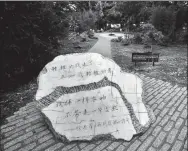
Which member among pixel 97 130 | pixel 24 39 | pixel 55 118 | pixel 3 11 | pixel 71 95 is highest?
pixel 3 11

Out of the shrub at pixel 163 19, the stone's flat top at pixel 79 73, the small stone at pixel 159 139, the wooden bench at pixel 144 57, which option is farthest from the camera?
the shrub at pixel 163 19

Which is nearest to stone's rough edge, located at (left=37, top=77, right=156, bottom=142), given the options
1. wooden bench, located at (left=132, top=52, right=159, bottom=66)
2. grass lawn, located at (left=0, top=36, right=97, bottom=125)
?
grass lawn, located at (left=0, top=36, right=97, bottom=125)

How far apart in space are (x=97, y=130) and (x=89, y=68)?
3.71 ft

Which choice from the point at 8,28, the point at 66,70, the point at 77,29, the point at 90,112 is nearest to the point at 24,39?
the point at 8,28

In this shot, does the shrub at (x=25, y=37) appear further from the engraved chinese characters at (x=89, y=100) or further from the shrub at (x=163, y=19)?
the shrub at (x=163, y=19)

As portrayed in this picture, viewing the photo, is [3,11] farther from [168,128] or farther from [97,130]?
[168,128]

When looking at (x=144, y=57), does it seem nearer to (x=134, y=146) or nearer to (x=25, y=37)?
(x=25, y=37)

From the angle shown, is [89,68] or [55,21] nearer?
[89,68]

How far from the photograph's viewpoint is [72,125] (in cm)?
288

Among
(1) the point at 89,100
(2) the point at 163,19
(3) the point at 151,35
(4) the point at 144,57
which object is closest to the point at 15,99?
(1) the point at 89,100

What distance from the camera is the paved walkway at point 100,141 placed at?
2.74 meters

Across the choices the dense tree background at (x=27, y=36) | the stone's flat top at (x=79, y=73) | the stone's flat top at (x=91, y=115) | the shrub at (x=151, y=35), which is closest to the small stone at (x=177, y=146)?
the stone's flat top at (x=91, y=115)

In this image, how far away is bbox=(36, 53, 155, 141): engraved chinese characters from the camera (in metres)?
2.88

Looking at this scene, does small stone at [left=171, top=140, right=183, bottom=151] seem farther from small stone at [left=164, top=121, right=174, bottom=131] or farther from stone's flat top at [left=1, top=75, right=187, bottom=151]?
small stone at [left=164, top=121, right=174, bottom=131]
